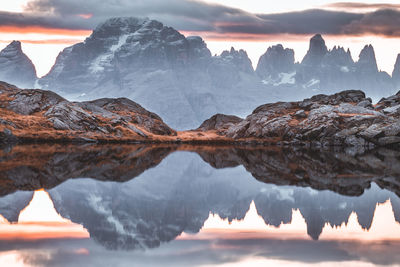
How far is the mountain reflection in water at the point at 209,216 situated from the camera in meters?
20.6

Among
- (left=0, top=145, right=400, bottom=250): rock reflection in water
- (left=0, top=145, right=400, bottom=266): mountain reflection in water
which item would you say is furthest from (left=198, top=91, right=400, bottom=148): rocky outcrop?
(left=0, top=145, right=400, bottom=266): mountain reflection in water

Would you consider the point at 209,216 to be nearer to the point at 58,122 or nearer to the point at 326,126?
the point at 58,122

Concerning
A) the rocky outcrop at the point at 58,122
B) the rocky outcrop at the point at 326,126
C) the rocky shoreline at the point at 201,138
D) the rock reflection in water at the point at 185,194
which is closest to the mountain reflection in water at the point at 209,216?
the rock reflection in water at the point at 185,194

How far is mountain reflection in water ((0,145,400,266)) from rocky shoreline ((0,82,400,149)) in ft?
242

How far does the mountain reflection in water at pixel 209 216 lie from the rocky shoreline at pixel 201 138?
73.9m

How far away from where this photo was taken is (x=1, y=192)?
34781 millimetres

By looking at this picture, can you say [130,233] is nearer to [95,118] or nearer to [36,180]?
[36,180]

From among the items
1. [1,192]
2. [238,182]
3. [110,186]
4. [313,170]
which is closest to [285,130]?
[313,170]

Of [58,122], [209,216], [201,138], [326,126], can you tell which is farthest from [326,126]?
[209,216]

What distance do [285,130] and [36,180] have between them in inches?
4354

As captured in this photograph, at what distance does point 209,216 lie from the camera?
28812 mm

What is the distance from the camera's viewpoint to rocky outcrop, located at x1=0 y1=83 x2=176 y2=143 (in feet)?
395

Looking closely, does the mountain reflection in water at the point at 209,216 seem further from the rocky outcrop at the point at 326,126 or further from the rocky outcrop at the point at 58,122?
the rocky outcrop at the point at 326,126

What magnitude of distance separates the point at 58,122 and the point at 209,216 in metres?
112
